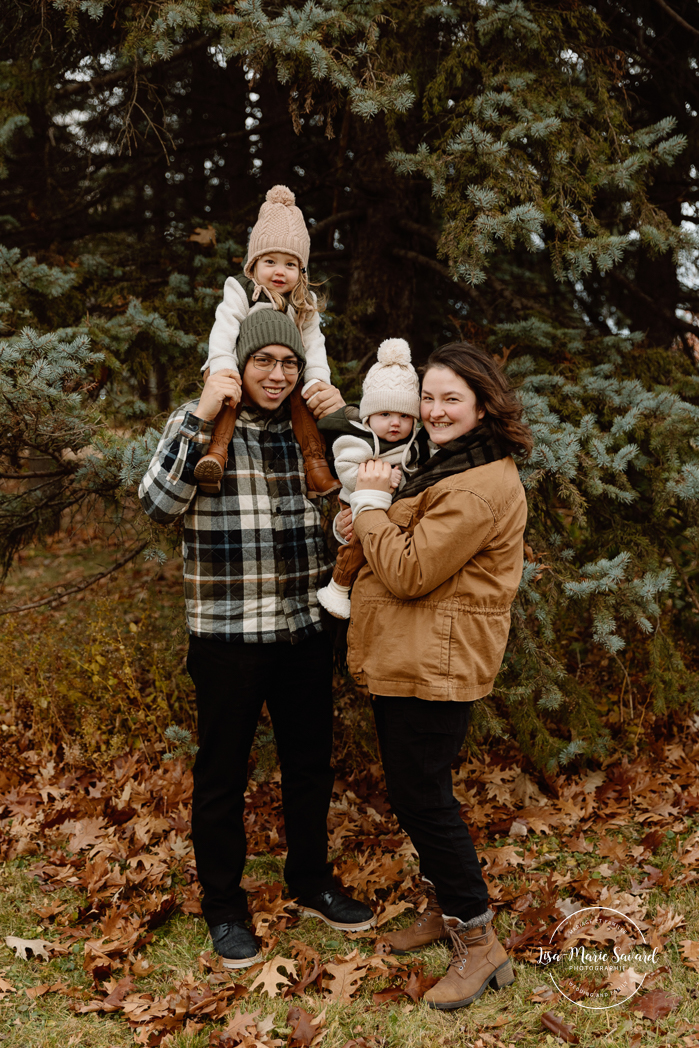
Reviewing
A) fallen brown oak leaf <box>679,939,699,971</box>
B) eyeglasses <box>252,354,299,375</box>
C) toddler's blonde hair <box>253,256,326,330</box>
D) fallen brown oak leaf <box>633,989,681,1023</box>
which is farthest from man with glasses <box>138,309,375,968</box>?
fallen brown oak leaf <box>679,939,699,971</box>

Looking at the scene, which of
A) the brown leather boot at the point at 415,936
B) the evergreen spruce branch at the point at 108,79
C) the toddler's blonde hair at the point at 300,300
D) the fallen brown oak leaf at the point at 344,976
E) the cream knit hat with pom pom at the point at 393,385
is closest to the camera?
the cream knit hat with pom pom at the point at 393,385

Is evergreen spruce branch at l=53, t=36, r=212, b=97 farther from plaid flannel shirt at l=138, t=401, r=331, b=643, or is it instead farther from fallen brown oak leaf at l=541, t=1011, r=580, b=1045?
fallen brown oak leaf at l=541, t=1011, r=580, b=1045

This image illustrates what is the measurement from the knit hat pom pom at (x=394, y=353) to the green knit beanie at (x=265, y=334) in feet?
1.14

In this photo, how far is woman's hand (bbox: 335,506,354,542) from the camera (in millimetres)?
3000

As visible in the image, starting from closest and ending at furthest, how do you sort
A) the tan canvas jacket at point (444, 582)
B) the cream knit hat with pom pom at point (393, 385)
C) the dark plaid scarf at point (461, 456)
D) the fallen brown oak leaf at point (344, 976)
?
the tan canvas jacket at point (444, 582) < the dark plaid scarf at point (461, 456) < the cream knit hat with pom pom at point (393, 385) < the fallen brown oak leaf at point (344, 976)

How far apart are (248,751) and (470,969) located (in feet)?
4.08

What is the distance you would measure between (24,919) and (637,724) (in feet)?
12.1

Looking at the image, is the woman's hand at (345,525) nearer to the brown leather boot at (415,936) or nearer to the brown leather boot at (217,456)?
the brown leather boot at (217,456)

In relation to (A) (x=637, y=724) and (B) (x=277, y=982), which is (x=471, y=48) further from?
(B) (x=277, y=982)

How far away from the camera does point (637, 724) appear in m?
4.67

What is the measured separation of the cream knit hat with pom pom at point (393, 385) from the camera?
2832 millimetres

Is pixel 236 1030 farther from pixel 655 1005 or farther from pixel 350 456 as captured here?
pixel 350 456

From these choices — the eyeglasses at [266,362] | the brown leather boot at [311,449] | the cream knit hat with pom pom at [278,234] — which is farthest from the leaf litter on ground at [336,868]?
the cream knit hat with pom pom at [278,234]

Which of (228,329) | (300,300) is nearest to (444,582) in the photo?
(228,329)
